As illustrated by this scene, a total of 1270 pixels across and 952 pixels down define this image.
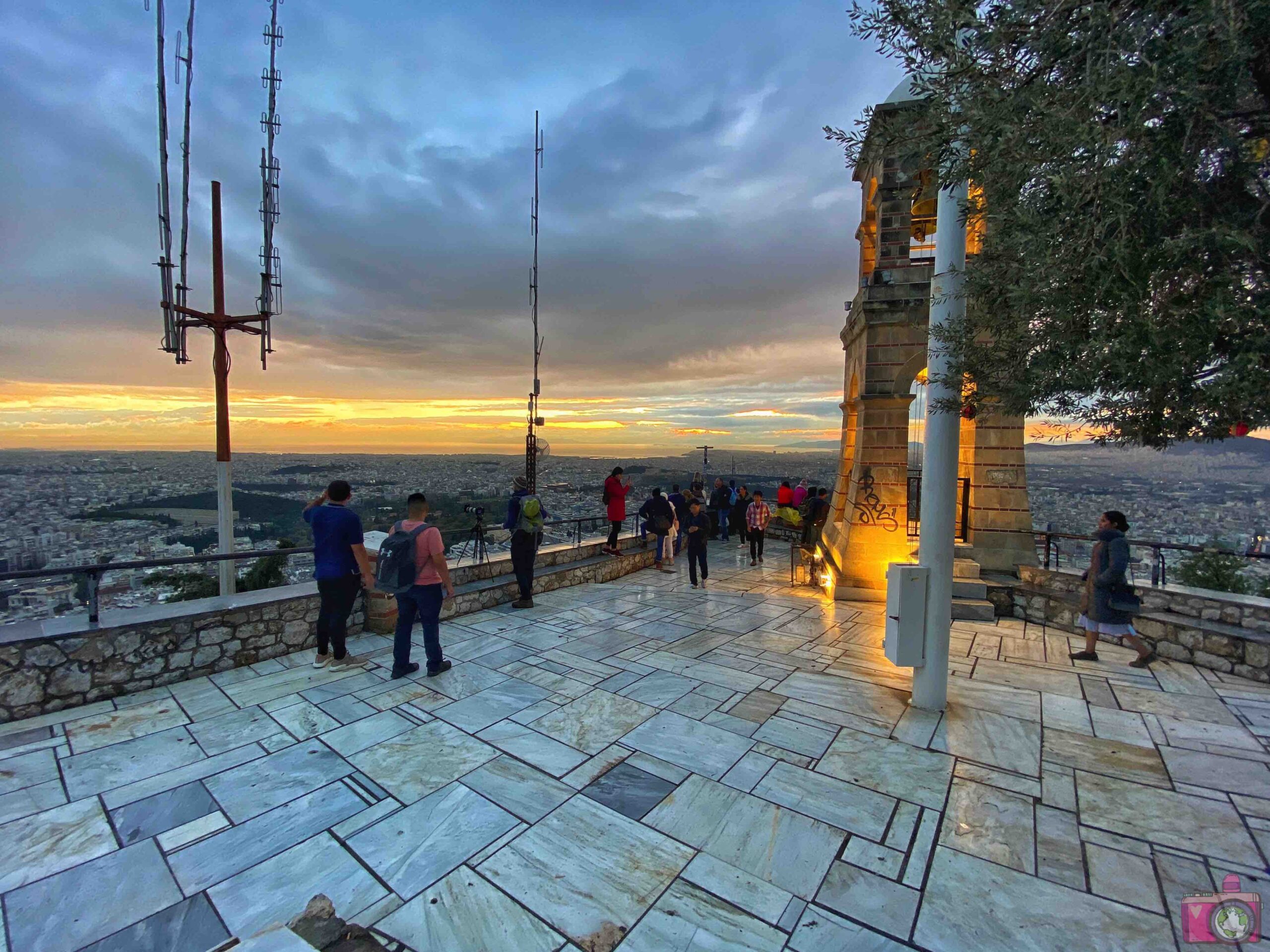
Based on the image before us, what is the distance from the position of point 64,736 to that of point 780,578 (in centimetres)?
960

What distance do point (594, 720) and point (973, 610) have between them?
6.02 m

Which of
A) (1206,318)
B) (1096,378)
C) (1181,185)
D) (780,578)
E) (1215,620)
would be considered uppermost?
(1181,185)

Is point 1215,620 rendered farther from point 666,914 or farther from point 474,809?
point 474,809

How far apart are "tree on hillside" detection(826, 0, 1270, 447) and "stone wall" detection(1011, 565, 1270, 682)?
4.76 m

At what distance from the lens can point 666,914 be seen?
2406mm

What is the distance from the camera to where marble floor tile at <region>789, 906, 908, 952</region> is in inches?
87.4

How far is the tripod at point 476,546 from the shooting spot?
768cm

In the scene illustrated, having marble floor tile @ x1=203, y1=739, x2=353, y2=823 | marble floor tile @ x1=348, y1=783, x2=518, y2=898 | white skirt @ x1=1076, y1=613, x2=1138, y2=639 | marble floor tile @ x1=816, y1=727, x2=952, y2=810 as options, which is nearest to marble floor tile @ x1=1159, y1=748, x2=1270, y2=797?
marble floor tile @ x1=816, y1=727, x2=952, y2=810

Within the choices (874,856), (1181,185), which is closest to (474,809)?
(874,856)

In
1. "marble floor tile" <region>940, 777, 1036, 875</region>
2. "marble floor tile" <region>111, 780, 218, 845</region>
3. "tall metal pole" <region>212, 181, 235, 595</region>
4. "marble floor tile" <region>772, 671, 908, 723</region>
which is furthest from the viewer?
"tall metal pole" <region>212, 181, 235, 595</region>

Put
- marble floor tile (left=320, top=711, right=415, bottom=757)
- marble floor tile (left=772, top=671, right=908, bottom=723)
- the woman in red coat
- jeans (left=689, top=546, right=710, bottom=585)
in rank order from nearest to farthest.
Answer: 1. marble floor tile (left=320, top=711, right=415, bottom=757)
2. marble floor tile (left=772, top=671, right=908, bottom=723)
3. jeans (left=689, top=546, right=710, bottom=585)
4. the woman in red coat

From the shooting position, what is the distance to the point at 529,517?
716 cm

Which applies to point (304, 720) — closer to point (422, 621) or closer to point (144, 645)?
point (422, 621)

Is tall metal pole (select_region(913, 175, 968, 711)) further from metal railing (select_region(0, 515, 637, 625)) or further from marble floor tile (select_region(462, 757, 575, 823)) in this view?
metal railing (select_region(0, 515, 637, 625))
